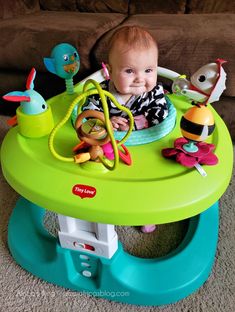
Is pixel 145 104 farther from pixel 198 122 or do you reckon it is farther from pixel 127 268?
pixel 127 268

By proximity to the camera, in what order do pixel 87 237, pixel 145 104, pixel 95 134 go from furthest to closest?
pixel 145 104 → pixel 87 237 → pixel 95 134

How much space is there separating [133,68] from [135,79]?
0.08ft

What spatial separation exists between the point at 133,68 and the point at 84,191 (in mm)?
279

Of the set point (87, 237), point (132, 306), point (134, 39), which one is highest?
point (134, 39)

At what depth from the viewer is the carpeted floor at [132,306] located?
2.32 ft

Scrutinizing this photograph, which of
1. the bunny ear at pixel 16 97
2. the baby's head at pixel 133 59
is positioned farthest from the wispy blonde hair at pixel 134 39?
the bunny ear at pixel 16 97

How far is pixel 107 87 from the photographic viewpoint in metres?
0.82

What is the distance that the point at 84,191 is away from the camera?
592 mm

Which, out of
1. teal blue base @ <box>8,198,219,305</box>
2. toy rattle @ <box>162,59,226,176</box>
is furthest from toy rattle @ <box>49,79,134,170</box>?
teal blue base @ <box>8,198,219,305</box>

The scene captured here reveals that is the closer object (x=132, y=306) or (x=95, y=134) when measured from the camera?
(x=95, y=134)

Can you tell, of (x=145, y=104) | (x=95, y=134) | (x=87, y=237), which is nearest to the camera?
(x=95, y=134)

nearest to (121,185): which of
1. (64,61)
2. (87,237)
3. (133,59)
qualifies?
(87,237)

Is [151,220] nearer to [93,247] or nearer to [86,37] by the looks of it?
[93,247]

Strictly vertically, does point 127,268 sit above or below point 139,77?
below
